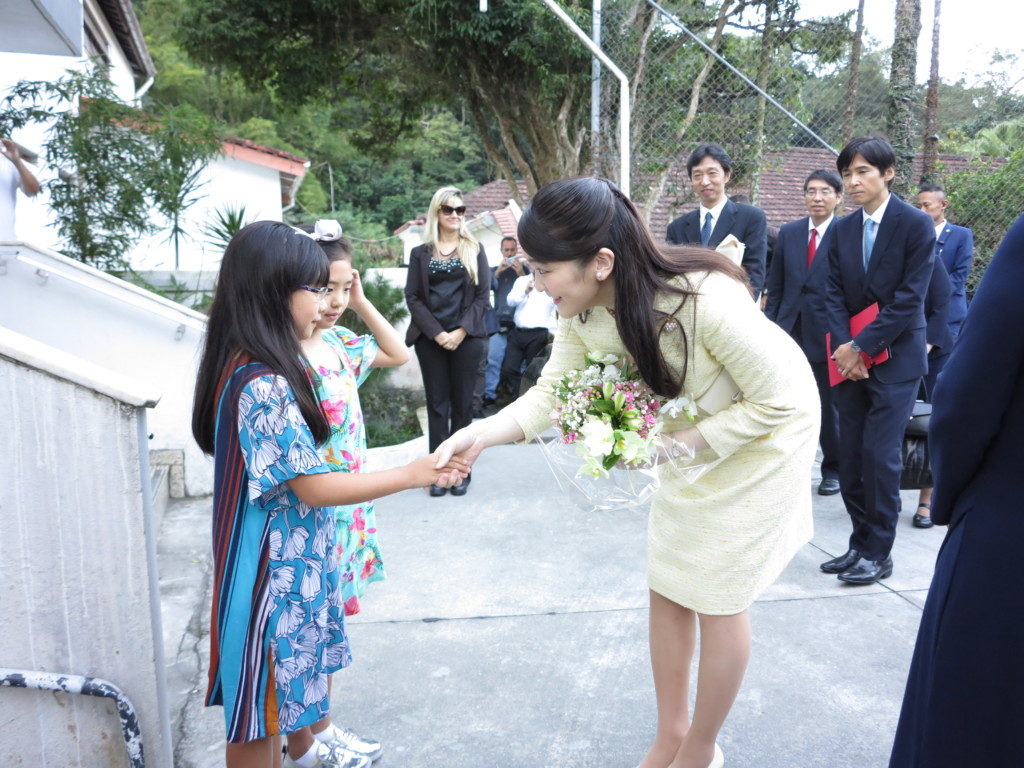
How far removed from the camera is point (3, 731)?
7.16 ft

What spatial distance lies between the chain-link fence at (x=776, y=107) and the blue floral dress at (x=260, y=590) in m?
5.57

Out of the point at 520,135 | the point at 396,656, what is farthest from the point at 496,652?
the point at 520,135

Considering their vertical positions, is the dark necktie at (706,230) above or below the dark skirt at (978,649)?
above

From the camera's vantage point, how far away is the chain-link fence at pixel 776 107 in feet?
23.1

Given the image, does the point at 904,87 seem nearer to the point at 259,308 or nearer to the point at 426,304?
the point at 426,304

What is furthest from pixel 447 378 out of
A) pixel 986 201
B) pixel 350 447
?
pixel 986 201

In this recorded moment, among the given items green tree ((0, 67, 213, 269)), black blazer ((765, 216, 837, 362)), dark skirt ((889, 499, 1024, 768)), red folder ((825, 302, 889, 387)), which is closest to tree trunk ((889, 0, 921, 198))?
black blazer ((765, 216, 837, 362))

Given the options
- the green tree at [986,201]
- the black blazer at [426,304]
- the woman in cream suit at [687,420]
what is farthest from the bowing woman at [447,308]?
the green tree at [986,201]

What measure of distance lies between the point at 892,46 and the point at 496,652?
19.3 feet

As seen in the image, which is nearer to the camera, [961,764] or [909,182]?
[961,764]

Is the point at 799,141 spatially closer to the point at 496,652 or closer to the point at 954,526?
the point at 496,652

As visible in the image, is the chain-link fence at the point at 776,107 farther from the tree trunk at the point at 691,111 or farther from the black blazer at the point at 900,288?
the black blazer at the point at 900,288

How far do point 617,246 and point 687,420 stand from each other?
56 cm

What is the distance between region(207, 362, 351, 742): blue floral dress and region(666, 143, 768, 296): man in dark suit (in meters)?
3.75
